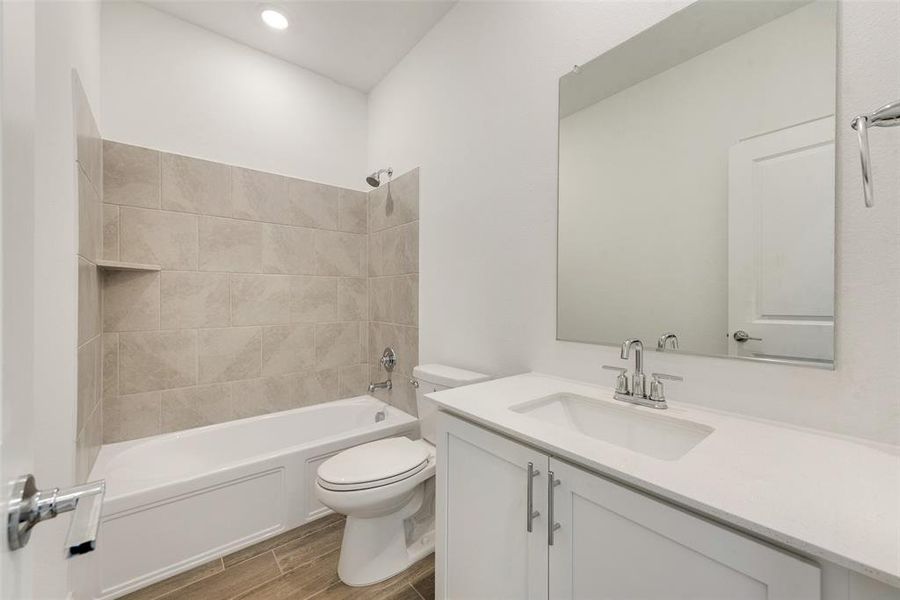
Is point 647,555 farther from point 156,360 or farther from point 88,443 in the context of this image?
point 156,360

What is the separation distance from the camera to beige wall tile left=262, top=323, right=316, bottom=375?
91.2 inches

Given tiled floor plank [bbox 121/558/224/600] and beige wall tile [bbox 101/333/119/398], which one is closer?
tiled floor plank [bbox 121/558/224/600]

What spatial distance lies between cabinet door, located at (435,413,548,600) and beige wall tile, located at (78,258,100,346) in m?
1.41

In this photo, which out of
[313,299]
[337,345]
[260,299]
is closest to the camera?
[260,299]

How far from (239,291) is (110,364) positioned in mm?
698

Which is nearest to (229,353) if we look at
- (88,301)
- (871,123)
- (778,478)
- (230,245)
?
(230,245)

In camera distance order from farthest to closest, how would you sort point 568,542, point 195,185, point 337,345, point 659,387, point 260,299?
point 337,345
point 260,299
point 195,185
point 659,387
point 568,542

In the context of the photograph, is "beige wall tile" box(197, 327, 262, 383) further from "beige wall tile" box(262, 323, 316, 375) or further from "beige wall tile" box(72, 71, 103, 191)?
"beige wall tile" box(72, 71, 103, 191)

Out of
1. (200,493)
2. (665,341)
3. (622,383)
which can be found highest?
(665,341)

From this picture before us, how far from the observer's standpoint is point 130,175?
189 cm

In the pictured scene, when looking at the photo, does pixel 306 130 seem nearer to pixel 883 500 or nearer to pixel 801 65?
pixel 801 65

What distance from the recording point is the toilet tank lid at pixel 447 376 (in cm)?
168

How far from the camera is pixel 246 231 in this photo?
224cm

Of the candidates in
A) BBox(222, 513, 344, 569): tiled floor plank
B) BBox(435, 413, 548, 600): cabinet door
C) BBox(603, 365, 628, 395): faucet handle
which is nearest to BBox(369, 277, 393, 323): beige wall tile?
BBox(222, 513, 344, 569): tiled floor plank
